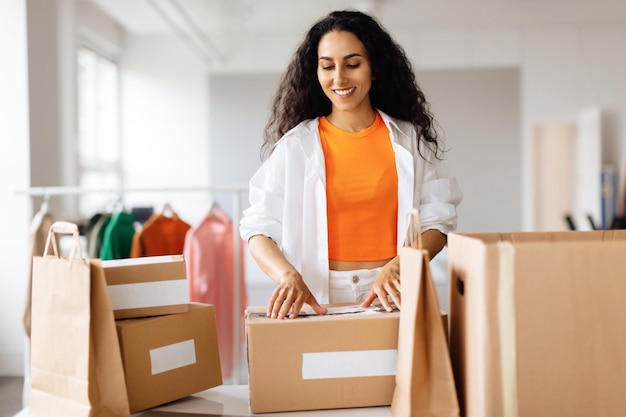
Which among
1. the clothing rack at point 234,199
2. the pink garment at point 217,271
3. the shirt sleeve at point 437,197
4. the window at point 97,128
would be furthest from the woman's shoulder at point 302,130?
the window at point 97,128

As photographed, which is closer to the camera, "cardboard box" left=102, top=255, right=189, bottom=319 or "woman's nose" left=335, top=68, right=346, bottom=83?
"cardboard box" left=102, top=255, right=189, bottom=319

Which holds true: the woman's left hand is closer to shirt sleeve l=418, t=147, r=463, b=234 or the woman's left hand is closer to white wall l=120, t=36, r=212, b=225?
shirt sleeve l=418, t=147, r=463, b=234

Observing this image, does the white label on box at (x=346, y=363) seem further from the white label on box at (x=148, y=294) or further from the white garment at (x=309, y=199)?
the white garment at (x=309, y=199)

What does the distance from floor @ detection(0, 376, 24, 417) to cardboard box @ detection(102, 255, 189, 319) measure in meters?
2.40

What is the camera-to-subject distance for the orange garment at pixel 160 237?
3.04 m

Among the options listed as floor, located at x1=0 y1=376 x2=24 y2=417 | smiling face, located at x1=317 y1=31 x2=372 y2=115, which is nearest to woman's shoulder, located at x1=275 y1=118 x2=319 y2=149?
smiling face, located at x1=317 y1=31 x2=372 y2=115

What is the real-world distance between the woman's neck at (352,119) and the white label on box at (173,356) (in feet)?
2.19

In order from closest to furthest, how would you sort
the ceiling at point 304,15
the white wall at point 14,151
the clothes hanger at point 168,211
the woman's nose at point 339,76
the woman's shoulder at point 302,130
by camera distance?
the woman's nose at point 339,76 → the woman's shoulder at point 302,130 → the clothes hanger at point 168,211 → the white wall at point 14,151 → the ceiling at point 304,15

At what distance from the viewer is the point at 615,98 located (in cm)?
727

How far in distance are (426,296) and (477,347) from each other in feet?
0.35

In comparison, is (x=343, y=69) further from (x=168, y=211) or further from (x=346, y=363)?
(x=168, y=211)

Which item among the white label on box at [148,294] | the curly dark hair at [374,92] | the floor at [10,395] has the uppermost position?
the curly dark hair at [374,92]

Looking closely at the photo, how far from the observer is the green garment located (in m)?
3.06

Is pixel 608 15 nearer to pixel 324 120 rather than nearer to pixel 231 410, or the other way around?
pixel 324 120
